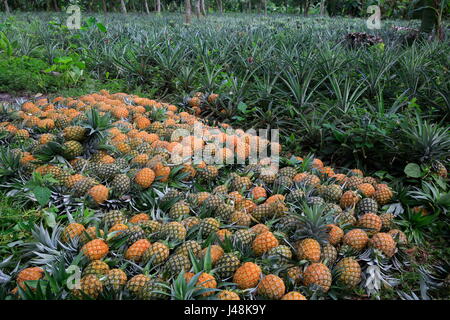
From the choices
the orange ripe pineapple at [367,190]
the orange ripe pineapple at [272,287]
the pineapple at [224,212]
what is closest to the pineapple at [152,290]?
the orange ripe pineapple at [272,287]

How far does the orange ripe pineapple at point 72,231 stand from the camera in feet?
6.89

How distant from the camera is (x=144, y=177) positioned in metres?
2.67

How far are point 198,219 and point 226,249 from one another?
0.34 meters

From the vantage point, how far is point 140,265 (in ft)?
6.48

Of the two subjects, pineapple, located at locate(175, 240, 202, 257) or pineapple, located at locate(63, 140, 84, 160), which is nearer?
pineapple, located at locate(175, 240, 202, 257)

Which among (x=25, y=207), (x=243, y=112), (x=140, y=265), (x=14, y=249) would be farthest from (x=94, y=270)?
(x=243, y=112)

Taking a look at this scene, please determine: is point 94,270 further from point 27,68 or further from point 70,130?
point 27,68

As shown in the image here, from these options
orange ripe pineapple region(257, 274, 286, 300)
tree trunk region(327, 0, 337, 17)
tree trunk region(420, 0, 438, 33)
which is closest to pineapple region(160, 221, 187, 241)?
orange ripe pineapple region(257, 274, 286, 300)

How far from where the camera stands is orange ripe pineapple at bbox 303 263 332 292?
6.14 ft

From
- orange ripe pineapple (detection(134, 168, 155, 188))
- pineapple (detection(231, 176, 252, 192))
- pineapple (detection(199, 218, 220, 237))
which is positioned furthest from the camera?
pineapple (detection(231, 176, 252, 192))

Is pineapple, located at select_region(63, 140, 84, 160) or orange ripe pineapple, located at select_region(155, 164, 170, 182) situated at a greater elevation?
pineapple, located at select_region(63, 140, 84, 160)

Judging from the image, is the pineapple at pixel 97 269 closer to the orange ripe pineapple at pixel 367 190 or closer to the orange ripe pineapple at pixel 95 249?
the orange ripe pineapple at pixel 95 249

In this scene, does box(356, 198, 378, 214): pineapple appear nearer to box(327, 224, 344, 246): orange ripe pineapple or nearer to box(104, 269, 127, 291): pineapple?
box(327, 224, 344, 246): orange ripe pineapple

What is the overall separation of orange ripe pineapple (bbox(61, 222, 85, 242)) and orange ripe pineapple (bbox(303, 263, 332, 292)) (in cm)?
134
